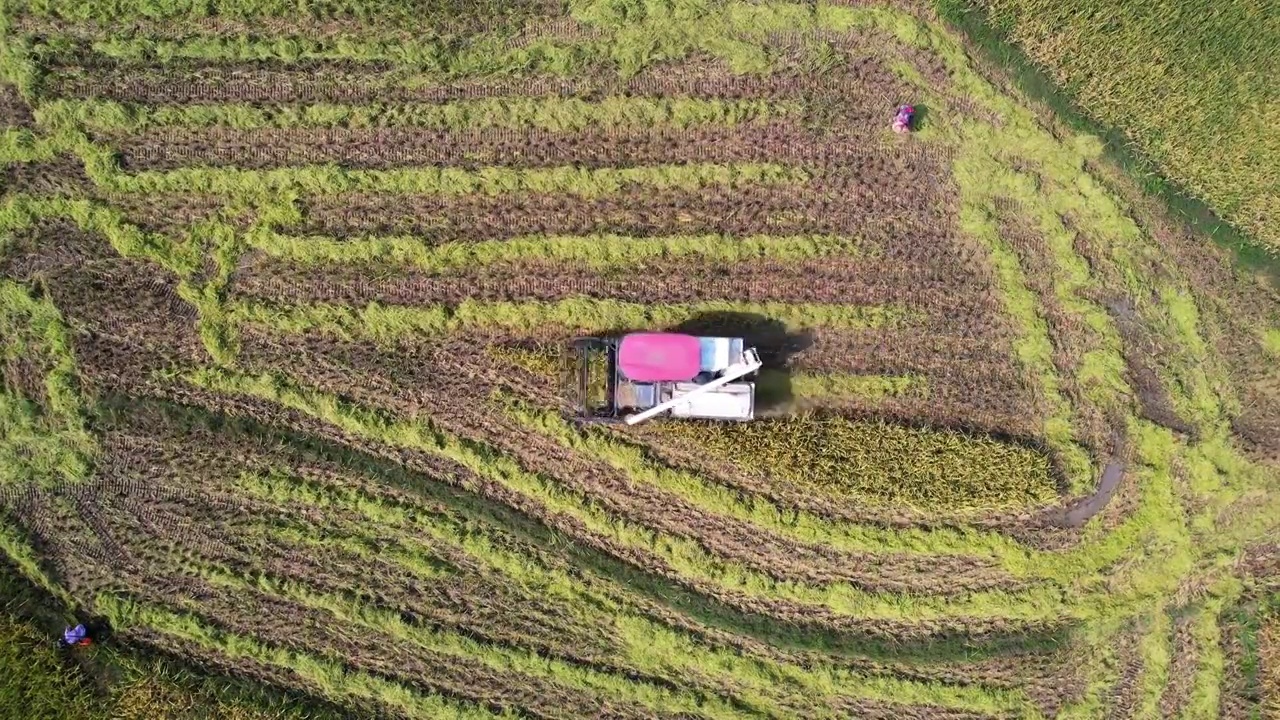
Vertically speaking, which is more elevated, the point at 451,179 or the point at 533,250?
the point at 451,179

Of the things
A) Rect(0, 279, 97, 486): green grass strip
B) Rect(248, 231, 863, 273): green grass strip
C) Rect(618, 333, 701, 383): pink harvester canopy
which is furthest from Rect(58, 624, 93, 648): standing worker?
Rect(618, 333, 701, 383): pink harvester canopy

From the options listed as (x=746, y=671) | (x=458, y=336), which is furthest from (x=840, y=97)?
(x=746, y=671)

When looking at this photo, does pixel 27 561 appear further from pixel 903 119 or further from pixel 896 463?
pixel 903 119

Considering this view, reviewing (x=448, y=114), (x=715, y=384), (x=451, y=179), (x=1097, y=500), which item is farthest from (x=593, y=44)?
(x=1097, y=500)

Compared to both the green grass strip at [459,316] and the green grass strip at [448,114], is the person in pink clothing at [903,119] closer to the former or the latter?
the green grass strip at [448,114]

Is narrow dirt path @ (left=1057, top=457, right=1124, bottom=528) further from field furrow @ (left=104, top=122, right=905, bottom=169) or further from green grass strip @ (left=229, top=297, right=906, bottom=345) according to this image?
green grass strip @ (left=229, top=297, right=906, bottom=345)

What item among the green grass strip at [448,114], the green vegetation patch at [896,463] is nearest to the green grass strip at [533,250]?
the green grass strip at [448,114]
